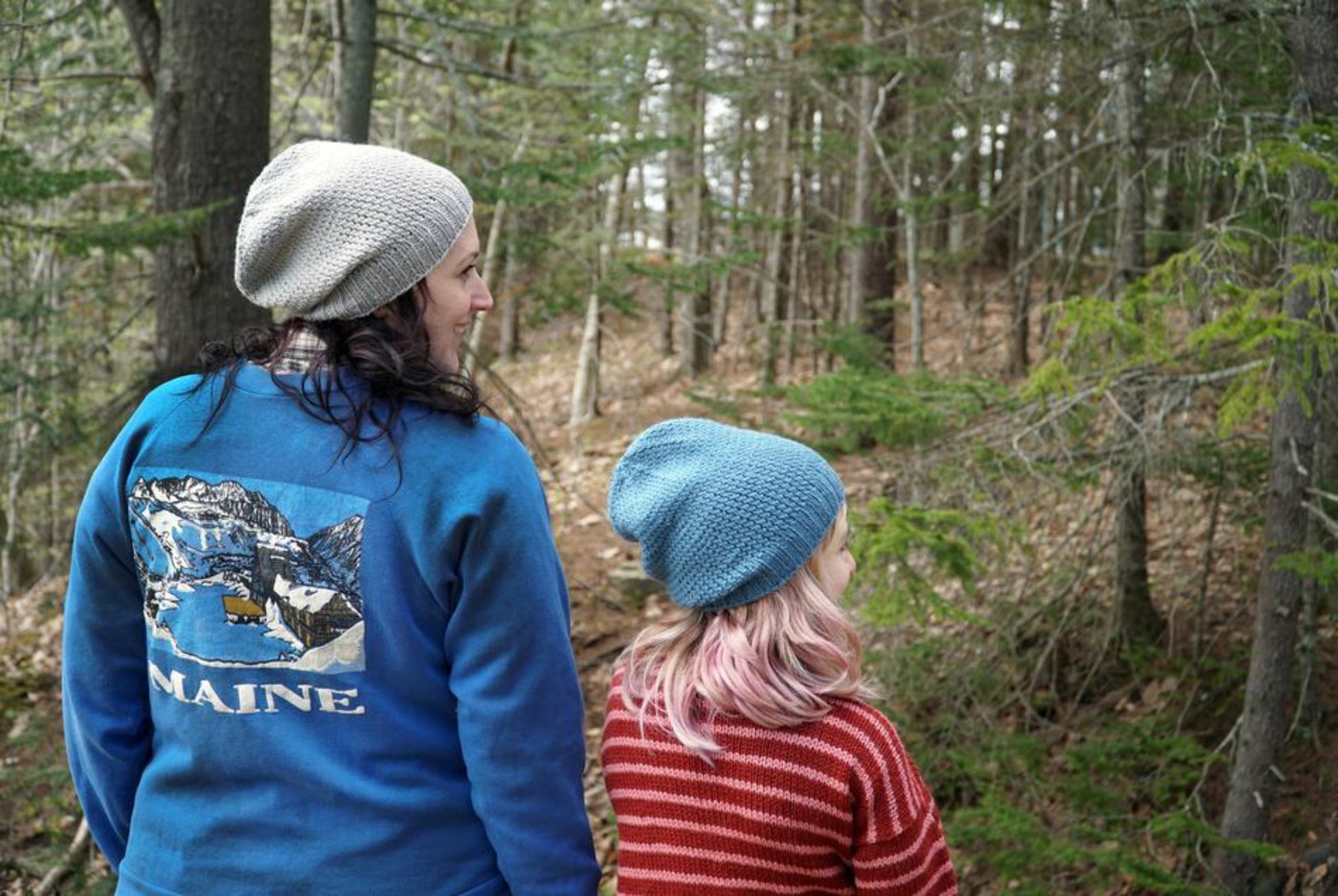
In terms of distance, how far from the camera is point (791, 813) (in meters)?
1.84

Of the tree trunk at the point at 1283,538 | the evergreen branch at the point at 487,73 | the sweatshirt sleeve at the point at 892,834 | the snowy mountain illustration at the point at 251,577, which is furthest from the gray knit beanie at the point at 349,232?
the evergreen branch at the point at 487,73

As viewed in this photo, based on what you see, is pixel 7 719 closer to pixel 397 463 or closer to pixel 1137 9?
pixel 397 463

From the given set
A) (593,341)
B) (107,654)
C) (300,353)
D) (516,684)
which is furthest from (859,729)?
(593,341)

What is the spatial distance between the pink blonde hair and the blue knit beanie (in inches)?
1.7

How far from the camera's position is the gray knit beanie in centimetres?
183

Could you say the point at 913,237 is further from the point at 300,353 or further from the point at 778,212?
the point at 300,353

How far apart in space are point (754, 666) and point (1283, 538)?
2967mm

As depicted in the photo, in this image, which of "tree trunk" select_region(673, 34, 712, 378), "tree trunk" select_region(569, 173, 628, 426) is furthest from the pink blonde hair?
"tree trunk" select_region(569, 173, 628, 426)

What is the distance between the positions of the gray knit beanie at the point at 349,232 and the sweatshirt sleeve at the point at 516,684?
335mm

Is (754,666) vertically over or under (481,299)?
under

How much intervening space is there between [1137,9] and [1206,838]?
3.50 m

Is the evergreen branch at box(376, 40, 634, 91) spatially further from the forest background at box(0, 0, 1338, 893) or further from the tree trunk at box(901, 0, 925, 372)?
the tree trunk at box(901, 0, 925, 372)

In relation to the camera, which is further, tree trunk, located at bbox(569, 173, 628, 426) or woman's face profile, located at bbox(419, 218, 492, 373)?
tree trunk, located at bbox(569, 173, 628, 426)

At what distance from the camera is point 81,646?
2010 millimetres
